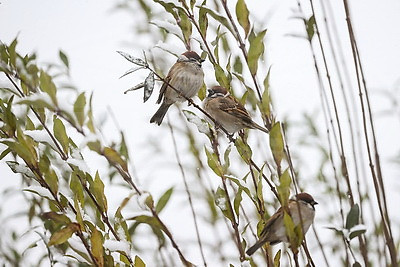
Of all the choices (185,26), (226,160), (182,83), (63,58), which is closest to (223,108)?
(182,83)

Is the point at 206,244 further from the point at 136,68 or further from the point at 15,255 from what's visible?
the point at 136,68

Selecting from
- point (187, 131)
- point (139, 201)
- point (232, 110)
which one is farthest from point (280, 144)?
point (232, 110)

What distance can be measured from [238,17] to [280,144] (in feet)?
1.20

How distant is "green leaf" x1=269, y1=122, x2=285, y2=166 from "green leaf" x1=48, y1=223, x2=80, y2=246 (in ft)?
1.28

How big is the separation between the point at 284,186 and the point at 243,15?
452 millimetres

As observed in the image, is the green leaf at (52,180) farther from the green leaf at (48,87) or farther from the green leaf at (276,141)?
the green leaf at (276,141)

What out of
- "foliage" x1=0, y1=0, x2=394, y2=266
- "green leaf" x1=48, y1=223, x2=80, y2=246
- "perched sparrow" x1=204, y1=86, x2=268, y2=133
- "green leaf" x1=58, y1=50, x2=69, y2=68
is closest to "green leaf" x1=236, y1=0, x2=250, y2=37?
Answer: "foliage" x1=0, y1=0, x2=394, y2=266

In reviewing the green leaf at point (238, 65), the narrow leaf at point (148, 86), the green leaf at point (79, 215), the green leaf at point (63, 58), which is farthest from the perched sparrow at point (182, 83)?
the green leaf at point (79, 215)

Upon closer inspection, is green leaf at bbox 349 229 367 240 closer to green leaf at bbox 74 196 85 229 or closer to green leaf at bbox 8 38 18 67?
green leaf at bbox 74 196 85 229

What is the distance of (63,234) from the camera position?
0.91m

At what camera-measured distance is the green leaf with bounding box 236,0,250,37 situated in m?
1.19

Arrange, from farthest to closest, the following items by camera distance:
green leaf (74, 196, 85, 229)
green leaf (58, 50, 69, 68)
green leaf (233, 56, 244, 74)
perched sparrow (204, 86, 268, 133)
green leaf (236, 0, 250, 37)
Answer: perched sparrow (204, 86, 268, 133)
green leaf (58, 50, 69, 68)
green leaf (233, 56, 244, 74)
green leaf (236, 0, 250, 37)
green leaf (74, 196, 85, 229)

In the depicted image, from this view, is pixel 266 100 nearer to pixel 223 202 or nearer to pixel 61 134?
pixel 223 202

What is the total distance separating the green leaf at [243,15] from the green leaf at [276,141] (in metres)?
0.32
